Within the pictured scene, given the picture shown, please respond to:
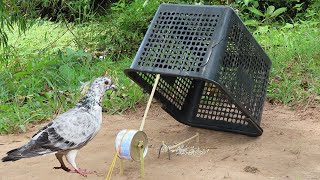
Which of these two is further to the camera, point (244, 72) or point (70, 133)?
point (244, 72)

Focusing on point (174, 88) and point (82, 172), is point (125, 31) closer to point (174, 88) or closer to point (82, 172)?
point (174, 88)

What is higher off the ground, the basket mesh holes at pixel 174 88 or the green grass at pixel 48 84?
the basket mesh holes at pixel 174 88

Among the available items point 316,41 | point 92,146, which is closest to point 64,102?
point 92,146

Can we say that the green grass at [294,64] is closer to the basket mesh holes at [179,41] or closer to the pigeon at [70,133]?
the basket mesh holes at [179,41]

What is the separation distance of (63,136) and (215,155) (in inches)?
43.4

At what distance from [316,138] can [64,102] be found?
230 centimetres

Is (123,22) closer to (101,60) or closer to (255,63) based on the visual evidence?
(101,60)

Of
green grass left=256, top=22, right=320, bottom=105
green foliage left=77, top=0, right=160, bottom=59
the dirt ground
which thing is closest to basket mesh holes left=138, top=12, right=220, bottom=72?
the dirt ground

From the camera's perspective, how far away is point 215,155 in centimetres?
362

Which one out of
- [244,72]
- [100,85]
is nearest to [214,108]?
[244,72]

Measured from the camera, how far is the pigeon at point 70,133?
306 centimetres

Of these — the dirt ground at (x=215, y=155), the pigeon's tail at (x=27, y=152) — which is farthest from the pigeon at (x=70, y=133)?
the dirt ground at (x=215, y=155)

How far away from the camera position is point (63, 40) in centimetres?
763

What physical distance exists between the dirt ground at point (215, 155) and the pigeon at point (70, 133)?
0.81 feet
